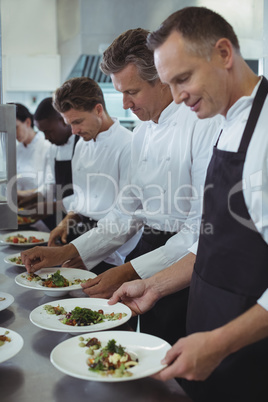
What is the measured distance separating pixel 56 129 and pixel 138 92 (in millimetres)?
1825

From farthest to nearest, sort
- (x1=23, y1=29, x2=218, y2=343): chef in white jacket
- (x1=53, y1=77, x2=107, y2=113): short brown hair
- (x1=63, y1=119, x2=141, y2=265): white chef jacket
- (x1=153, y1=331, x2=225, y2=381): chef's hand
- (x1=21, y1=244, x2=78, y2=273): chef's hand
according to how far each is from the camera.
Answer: (x1=63, y1=119, x2=141, y2=265): white chef jacket
(x1=53, y1=77, x2=107, y2=113): short brown hair
(x1=21, y1=244, x2=78, y2=273): chef's hand
(x1=23, y1=29, x2=218, y2=343): chef in white jacket
(x1=153, y1=331, x2=225, y2=381): chef's hand

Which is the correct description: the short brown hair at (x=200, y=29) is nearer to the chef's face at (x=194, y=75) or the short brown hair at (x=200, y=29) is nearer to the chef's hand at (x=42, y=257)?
the chef's face at (x=194, y=75)

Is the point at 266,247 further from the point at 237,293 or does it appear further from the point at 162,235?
the point at 162,235

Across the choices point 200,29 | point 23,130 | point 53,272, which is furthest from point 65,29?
point 200,29

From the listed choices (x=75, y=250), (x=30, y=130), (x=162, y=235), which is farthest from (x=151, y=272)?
(x=30, y=130)

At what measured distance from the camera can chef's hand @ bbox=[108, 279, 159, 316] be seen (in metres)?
1.67

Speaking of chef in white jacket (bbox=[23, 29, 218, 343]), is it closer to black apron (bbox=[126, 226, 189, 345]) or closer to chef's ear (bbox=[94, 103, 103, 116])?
black apron (bbox=[126, 226, 189, 345])

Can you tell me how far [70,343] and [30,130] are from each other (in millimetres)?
4039

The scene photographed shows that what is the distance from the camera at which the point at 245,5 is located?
466 cm

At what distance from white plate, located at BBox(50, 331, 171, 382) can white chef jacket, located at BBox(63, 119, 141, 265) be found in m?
1.46

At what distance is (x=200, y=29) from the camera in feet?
4.08

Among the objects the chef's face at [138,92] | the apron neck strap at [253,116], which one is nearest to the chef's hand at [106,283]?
the chef's face at [138,92]

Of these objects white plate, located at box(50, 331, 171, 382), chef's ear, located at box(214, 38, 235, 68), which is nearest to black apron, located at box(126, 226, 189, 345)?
white plate, located at box(50, 331, 171, 382)

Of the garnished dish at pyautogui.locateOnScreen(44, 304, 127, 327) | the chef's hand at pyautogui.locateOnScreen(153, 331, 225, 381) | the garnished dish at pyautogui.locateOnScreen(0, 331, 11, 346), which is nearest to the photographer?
the chef's hand at pyautogui.locateOnScreen(153, 331, 225, 381)
